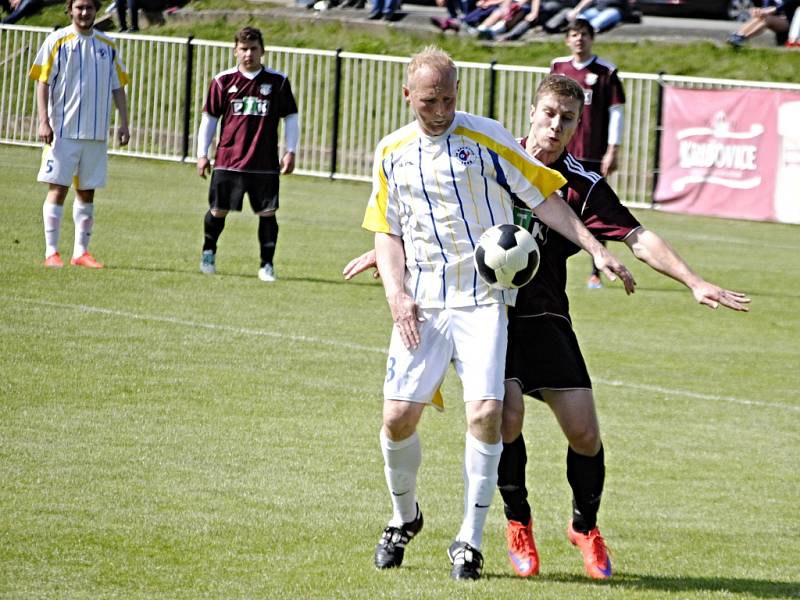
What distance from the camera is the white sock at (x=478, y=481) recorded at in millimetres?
5523

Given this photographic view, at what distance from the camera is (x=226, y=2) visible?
34344 millimetres

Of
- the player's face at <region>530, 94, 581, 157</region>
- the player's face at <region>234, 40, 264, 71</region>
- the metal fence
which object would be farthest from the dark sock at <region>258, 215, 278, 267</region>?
the metal fence

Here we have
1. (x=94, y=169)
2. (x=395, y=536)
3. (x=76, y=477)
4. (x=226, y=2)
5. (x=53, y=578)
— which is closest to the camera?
(x=53, y=578)

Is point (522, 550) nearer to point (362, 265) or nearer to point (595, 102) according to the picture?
point (362, 265)

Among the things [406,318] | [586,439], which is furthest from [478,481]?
[406,318]

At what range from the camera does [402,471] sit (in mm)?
5723

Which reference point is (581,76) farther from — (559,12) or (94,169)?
(559,12)

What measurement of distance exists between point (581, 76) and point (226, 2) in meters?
Result: 21.7

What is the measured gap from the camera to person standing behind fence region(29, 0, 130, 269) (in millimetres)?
13008

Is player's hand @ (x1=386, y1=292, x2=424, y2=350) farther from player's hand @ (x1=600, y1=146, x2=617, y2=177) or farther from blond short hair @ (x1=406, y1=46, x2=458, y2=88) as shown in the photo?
player's hand @ (x1=600, y1=146, x2=617, y2=177)

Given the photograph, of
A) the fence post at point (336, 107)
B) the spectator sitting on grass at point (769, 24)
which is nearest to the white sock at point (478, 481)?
the fence post at point (336, 107)

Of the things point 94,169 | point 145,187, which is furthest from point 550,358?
point 145,187

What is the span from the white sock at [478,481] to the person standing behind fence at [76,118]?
320 inches

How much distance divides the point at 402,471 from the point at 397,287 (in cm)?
74
